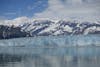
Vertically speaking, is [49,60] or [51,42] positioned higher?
[49,60]

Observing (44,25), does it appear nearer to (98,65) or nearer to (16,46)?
(16,46)

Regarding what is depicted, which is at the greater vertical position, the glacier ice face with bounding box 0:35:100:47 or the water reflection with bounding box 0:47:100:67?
the water reflection with bounding box 0:47:100:67

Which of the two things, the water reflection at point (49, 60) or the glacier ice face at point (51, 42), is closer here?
the water reflection at point (49, 60)

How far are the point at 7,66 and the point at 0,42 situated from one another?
19703 mm

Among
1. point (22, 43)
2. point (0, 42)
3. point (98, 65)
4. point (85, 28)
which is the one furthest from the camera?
point (85, 28)

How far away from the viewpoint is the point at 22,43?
3216 centimetres

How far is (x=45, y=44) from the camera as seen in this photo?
1324 inches

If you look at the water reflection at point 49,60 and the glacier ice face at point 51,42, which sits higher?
the water reflection at point 49,60

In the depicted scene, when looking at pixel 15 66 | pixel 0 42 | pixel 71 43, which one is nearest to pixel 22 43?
pixel 0 42

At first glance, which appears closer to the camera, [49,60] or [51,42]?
[49,60]

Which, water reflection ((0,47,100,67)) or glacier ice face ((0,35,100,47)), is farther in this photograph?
A: glacier ice face ((0,35,100,47))

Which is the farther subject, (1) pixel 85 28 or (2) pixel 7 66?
(1) pixel 85 28

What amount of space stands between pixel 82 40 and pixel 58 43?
227cm

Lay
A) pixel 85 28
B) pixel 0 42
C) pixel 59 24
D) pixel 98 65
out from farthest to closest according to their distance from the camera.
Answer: pixel 59 24 → pixel 85 28 → pixel 0 42 → pixel 98 65
